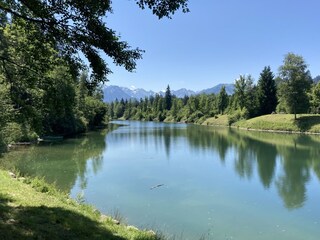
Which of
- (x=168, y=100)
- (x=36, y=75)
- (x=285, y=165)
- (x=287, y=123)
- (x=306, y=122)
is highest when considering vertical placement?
(x=168, y=100)

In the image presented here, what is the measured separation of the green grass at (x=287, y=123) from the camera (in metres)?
55.2

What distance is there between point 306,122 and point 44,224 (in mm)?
56319

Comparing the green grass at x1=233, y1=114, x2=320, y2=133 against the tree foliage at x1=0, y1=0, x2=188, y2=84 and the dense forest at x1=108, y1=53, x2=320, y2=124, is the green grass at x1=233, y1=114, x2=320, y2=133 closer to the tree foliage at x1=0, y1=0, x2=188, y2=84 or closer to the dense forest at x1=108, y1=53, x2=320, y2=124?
the dense forest at x1=108, y1=53, x2=320, y2=124

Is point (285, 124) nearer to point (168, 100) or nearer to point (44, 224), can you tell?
Answer: point (44, 224)

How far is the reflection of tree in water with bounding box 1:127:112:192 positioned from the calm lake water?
0.15ft

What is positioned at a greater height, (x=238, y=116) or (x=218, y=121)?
(x=238, y=116)

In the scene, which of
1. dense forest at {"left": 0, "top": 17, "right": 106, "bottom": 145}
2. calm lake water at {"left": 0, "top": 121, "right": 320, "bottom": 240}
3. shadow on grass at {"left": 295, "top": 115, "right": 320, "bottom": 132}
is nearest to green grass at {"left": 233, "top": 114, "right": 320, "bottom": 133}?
shadow on grass at {"left": 295, "top": 115, "right": 320, "bottom": 132}

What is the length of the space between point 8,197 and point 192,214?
7264mm

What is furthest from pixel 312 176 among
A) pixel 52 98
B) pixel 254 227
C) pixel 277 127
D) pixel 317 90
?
pixel 317 90

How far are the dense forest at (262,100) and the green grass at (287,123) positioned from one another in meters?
1.62

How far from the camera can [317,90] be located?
64312mm

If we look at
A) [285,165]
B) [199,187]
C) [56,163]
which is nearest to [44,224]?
[199,187]

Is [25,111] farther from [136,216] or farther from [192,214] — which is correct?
[192,214]

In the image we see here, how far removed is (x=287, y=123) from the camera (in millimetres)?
59750
